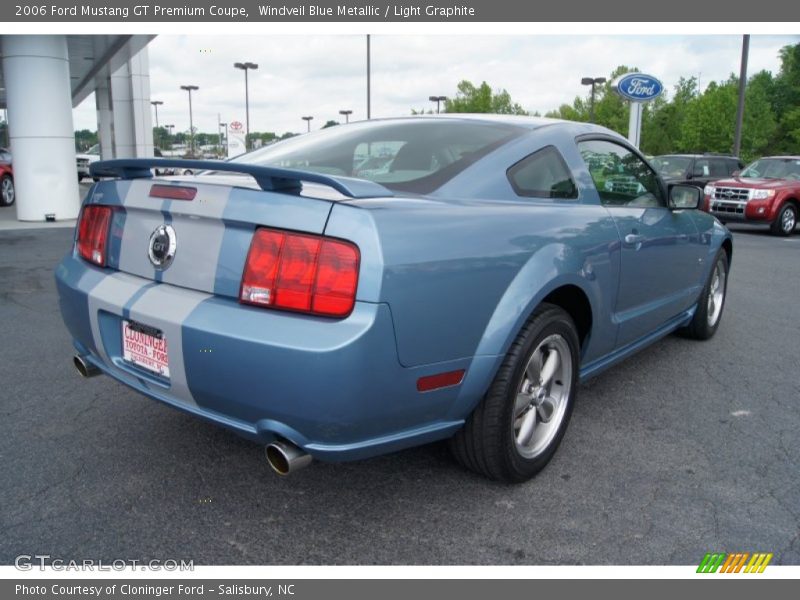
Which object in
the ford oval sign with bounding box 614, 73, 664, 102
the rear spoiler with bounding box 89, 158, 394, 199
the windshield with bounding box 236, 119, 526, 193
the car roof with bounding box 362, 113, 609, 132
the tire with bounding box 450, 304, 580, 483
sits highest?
the ford oval sign with bounding box 614, 73, 664, 102

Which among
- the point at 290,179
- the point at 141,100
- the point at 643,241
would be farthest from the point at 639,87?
the point at 141,100

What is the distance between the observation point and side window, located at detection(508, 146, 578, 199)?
2.85 metres

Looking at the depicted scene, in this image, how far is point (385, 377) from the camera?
6.86ft

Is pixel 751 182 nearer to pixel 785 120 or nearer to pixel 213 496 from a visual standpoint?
pixel 213 496

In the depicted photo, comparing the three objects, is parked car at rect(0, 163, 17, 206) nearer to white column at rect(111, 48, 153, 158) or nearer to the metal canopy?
the metal canopy

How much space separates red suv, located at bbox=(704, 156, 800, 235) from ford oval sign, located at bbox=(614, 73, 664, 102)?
268cm

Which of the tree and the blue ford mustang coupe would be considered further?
the tree

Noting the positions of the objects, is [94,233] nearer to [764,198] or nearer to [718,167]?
[764,198]

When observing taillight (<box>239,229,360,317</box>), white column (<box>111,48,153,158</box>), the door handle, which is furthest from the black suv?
white column (<box>111,48,153,158</box>)

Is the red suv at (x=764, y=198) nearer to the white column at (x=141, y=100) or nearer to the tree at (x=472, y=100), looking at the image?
the white column at (x=141, y=100)

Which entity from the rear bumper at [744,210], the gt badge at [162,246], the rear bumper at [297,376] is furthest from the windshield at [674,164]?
the gt badge at [162,246]

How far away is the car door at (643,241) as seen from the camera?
11.0ft

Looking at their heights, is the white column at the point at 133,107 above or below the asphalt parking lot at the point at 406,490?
above

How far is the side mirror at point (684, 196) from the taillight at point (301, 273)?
2.63 meters
